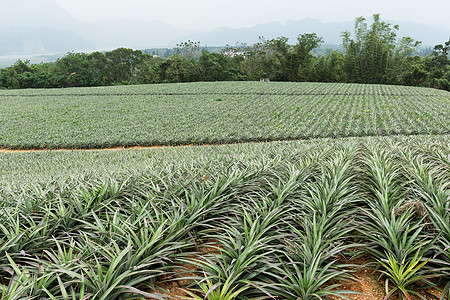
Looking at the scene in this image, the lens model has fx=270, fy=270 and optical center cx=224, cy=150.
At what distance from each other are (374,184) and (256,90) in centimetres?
2892

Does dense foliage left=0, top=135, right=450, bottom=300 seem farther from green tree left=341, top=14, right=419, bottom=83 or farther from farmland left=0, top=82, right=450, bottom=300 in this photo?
green tree left=341, top=14, right=419, bottom=83

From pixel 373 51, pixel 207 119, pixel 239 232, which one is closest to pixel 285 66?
pixel 373 51

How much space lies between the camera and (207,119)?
18.8m

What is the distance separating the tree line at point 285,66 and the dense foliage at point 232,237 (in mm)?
53423

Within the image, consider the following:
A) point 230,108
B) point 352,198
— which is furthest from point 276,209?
point 230,108

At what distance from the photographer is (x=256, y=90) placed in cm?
3130

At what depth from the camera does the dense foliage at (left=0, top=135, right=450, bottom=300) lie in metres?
1.88

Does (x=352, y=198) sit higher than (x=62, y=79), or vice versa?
(x=62, y=79)

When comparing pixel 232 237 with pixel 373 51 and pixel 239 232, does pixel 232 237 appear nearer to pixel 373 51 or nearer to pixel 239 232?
pixel 239 232

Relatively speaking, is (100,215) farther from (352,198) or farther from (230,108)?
(230,108)

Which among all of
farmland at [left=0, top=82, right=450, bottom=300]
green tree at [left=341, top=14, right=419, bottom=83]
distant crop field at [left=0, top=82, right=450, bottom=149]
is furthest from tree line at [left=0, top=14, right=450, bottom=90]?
farmland at [left=0, top=82, right=450, bottom=300]

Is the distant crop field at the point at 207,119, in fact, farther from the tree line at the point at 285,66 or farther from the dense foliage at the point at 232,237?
the tree line at the point at 285,66

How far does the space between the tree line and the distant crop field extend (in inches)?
1052

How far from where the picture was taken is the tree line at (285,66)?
163 feet
